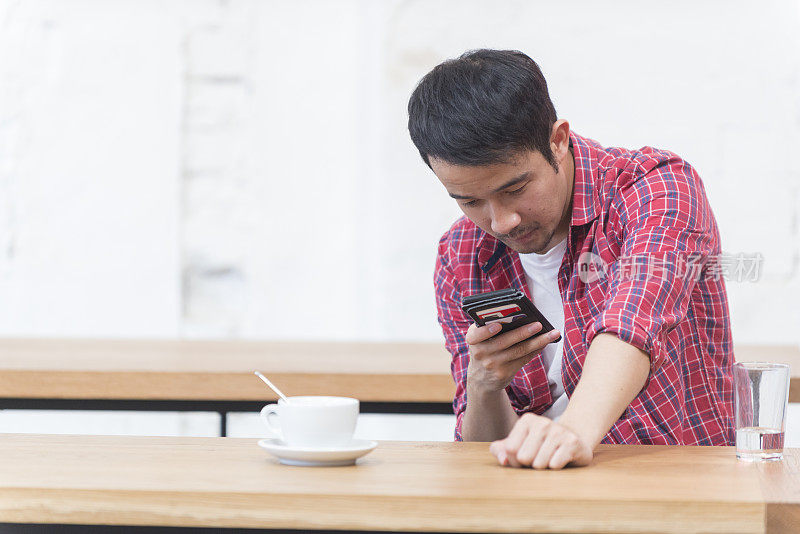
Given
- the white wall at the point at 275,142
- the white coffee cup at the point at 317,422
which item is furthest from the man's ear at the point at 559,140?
the white wall at the point at 275,142

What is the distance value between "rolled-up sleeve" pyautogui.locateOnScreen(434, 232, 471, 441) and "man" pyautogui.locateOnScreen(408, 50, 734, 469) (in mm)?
27

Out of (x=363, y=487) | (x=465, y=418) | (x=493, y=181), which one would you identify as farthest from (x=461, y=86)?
(x=363, y=487)

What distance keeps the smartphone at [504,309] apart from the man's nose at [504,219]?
0.48 ft

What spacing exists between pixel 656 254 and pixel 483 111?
308 mm

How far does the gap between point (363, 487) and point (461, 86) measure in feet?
2.16

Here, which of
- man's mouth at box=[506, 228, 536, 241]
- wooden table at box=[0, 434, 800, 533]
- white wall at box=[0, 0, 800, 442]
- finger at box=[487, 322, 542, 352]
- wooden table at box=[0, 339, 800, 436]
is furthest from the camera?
white wall at box=[0, 0, 800, 442]

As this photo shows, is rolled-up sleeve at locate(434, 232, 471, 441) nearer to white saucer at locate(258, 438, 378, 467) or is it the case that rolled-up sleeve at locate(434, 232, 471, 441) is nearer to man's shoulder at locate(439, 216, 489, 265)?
man's shoulder at locate(439, 216, 489, 265)

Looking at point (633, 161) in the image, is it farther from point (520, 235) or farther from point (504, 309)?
point (504, 309)

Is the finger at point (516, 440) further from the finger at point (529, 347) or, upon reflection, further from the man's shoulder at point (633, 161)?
the man's shoulder at point (633, 161)

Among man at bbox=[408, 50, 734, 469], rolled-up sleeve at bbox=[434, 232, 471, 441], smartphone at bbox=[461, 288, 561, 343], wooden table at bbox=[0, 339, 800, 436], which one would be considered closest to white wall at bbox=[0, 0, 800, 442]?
wooden table at bbox=[0, 339, 800, 436]

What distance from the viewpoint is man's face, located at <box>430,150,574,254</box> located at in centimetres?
131

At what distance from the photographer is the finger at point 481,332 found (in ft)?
4.19

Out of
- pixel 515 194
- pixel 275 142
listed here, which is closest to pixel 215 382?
Result: pixel 515 194

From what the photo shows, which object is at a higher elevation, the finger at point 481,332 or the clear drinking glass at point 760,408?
the finger at point 481,332
